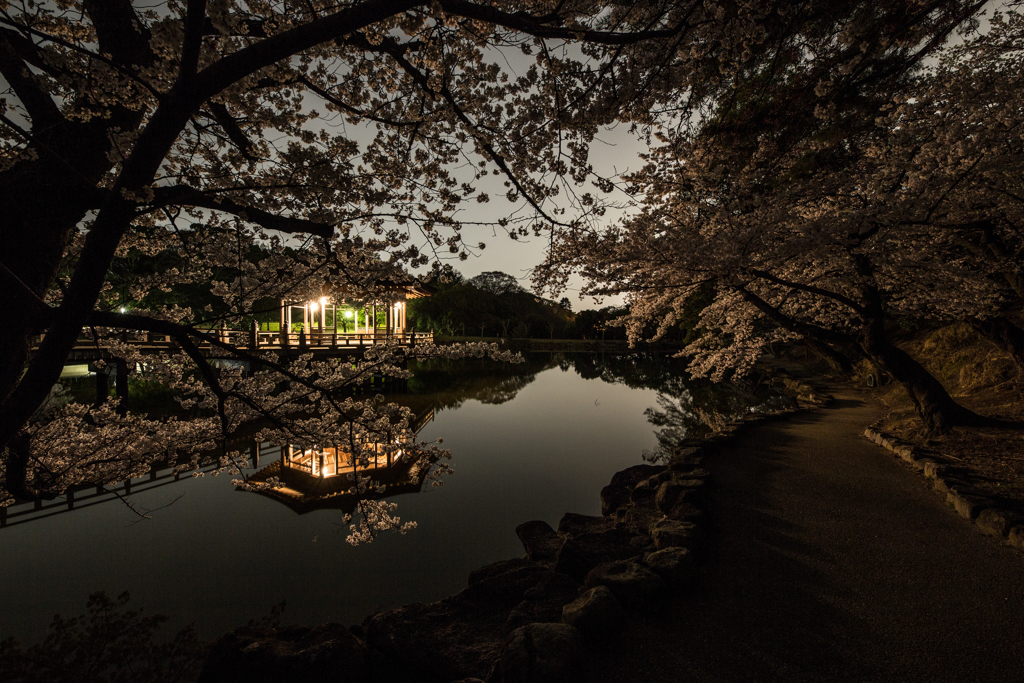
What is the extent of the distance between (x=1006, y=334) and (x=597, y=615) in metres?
9.56

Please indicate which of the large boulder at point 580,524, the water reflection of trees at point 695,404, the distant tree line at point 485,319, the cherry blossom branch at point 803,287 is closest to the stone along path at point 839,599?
the large boulder at point 580,524

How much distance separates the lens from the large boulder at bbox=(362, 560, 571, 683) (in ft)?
9.41

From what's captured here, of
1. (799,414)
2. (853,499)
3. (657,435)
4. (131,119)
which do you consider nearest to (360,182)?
(131,119)

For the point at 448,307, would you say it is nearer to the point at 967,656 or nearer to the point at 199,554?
the point at 199,554

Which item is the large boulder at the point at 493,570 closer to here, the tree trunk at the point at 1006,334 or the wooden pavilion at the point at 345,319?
the tree trunk at the point at 1006,334

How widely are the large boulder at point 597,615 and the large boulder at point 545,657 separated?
0.12 meters

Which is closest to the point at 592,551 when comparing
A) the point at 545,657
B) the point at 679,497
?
the point at 679,497

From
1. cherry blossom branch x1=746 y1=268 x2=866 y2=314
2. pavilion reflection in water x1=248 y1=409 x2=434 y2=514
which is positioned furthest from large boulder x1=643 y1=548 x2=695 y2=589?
cherry blossom branch x1=746 y1=268 x2=866 y2=314

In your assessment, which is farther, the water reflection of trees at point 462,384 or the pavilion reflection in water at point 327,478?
the water reflection of trees at point 462,384

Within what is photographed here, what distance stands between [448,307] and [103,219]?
143 ft

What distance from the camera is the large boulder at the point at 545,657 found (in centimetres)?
229

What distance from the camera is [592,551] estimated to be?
13.1 feet

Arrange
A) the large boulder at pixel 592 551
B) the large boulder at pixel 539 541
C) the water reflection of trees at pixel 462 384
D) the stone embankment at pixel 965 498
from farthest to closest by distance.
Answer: the water reflection of trees at pixel 462 384 → the large boulder at pixel 539 541 → the large boulder at pixel 592 551 → the stone embankment at pixel 965 498

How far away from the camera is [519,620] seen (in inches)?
124
